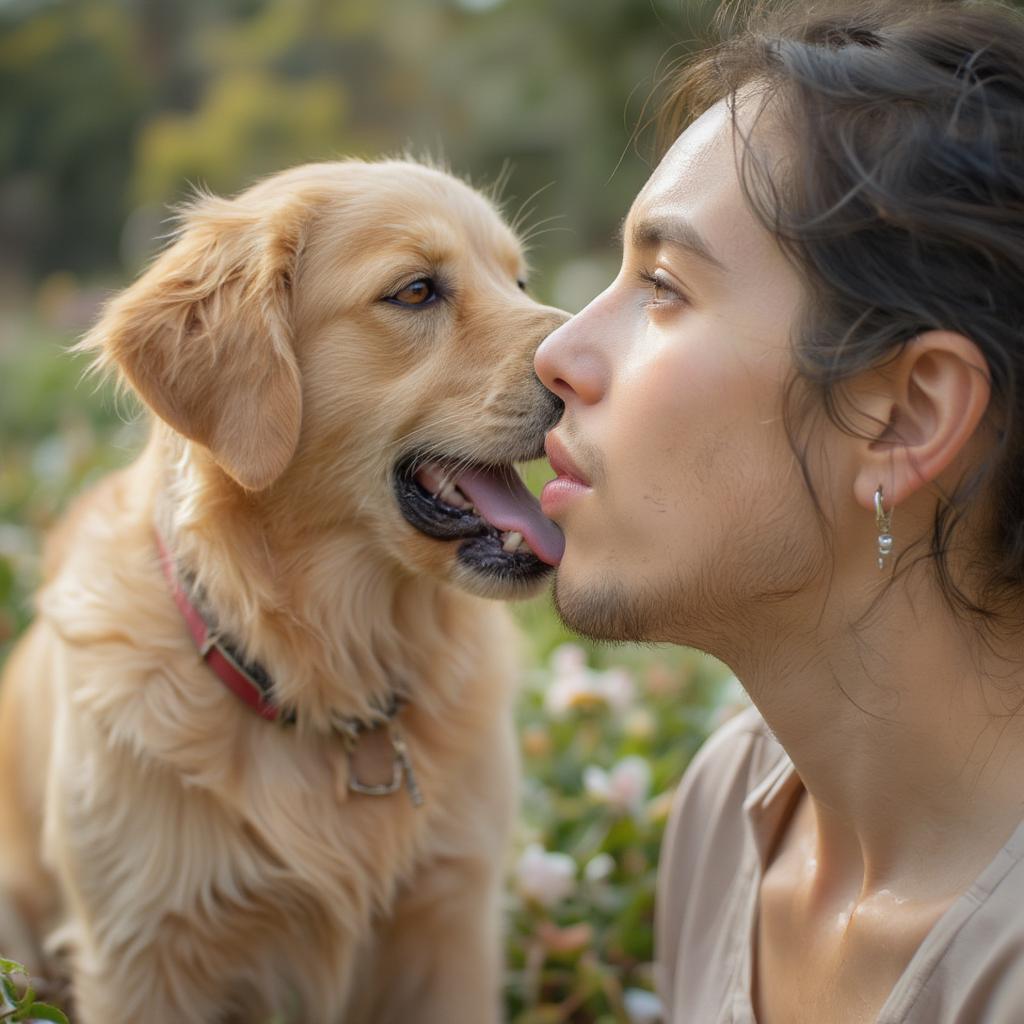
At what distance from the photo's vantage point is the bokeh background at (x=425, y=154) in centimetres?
339

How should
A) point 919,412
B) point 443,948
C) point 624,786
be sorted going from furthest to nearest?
1. point 624,786
2. point 443,948
3. point 919,412

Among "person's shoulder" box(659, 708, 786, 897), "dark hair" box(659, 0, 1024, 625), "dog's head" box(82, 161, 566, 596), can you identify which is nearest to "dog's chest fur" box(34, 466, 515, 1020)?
"dog's head" box(82, 161, 566, 596)

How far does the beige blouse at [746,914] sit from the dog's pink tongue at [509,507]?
1.74ft

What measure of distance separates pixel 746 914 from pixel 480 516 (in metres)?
0.98

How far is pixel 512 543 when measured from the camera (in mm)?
2600

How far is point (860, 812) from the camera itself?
1.86 metres

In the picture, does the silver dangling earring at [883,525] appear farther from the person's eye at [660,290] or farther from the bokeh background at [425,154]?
the bokeh background at [425,154]

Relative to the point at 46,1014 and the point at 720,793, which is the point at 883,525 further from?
the point at 46,1014

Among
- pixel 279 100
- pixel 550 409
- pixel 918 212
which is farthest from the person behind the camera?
pixel 279 100

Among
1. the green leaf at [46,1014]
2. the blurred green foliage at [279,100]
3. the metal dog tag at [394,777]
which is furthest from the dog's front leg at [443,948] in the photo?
the blurred green foliage at [279,100]

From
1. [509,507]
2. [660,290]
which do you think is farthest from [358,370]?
[660,290]

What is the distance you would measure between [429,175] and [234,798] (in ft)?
4.78

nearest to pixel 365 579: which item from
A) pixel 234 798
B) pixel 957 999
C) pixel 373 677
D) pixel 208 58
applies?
pixel 373 677

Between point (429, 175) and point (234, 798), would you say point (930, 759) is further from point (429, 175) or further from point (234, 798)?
point (429, 175)
